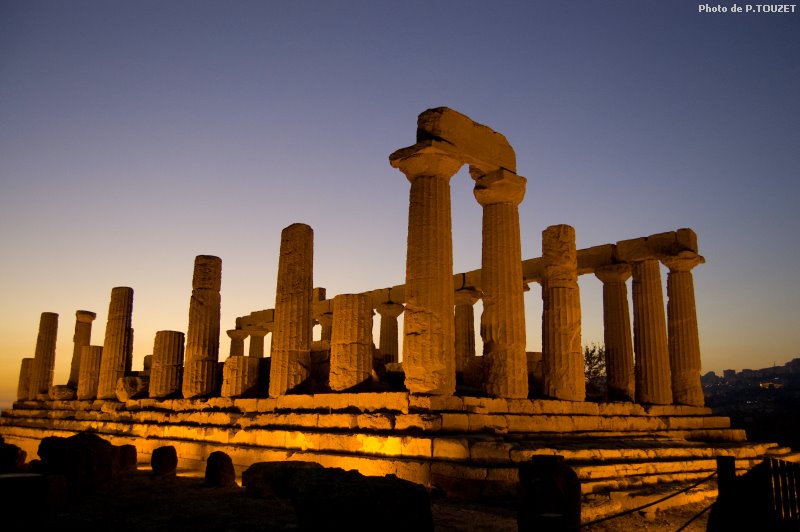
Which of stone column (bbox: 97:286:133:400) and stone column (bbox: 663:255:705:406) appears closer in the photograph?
stone column (bbox: 663:255:705:406)

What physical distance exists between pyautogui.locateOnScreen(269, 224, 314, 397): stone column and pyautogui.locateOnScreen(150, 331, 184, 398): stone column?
19.5ft

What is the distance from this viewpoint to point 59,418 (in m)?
25.2

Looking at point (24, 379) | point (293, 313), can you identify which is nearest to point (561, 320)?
point (293, 313)

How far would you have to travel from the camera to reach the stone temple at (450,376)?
40.9ft

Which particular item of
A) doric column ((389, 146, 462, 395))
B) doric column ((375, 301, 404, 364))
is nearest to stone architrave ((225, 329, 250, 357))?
doric column ((375, 301, 404, 364))

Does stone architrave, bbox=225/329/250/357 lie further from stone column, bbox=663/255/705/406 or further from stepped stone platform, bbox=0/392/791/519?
stone column, bbox=663/255/705/406

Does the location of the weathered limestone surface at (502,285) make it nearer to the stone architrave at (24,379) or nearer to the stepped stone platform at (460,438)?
the stepped stone platform at (460,438)

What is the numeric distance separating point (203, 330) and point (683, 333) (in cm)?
1485

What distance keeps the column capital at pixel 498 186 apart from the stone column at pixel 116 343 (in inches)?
594

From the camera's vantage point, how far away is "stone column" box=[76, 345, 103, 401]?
25922 mm

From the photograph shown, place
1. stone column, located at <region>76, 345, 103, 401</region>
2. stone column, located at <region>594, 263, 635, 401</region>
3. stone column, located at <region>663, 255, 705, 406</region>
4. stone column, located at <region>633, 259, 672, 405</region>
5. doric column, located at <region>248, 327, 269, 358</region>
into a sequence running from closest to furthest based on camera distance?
1. stone column, located at <region>633, 259, 672, 405</region>
2. stone column, located at <region>594, 263, 635, 401</region>
3. stone column, located at <region>663, 255, 705, 406</region>
4. stone column, located at <region>76, 345, 103, 401</region>
5. doric column, located at <region>248, 327, 269, 358</region>

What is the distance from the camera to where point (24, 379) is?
109ft

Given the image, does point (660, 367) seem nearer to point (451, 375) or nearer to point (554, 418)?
point (554, 418)

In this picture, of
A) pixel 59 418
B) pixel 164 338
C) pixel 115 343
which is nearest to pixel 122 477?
pixel 164 338
